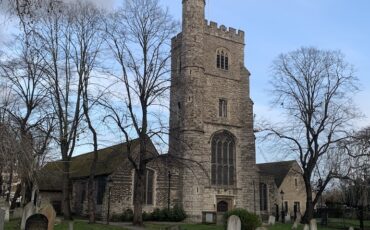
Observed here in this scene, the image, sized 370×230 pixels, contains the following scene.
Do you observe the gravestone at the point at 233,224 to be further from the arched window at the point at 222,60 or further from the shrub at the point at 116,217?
the arched window at the point at 222,60

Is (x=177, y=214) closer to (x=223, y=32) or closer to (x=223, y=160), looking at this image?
(x=223, y=160)

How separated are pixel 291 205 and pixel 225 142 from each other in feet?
69.1

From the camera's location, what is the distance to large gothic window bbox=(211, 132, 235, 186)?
127ft

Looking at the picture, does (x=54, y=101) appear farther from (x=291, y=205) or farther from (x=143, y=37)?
(x=291, y=205)

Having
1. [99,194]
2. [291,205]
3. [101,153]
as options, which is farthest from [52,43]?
[291,205]

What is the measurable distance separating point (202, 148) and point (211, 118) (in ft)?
10.9

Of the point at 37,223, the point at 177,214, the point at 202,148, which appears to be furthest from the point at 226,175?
the point at 37,223

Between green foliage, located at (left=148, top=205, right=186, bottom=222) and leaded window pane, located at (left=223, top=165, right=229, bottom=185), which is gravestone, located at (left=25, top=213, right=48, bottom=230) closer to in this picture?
green foliage, located at (left=148, top=205, right=186, bottom=222)

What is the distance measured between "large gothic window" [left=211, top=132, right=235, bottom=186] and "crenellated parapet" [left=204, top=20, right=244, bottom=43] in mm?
→ 9292

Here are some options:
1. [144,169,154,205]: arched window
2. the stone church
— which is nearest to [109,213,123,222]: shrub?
the stone church

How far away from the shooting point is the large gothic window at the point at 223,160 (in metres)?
38.7

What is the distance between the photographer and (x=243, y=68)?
140ft

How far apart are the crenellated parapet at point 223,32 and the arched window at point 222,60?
1.56m

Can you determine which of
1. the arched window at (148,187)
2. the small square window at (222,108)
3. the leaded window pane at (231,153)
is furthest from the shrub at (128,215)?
Result: the small square window at (222,108)
